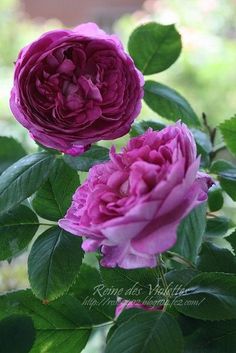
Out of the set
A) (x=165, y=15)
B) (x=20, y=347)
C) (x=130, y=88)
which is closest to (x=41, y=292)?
(x=20, y=347)

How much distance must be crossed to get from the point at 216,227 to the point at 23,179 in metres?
0.19

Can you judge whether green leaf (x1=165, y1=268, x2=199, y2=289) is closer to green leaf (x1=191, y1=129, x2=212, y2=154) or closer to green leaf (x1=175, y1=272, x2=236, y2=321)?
green leaf (x1=175, y1=272, x2=236, y2=321)

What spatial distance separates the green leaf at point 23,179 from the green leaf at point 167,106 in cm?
12

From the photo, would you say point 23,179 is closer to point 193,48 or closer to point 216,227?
point 216,227

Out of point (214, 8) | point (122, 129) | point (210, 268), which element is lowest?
point (214, 8)

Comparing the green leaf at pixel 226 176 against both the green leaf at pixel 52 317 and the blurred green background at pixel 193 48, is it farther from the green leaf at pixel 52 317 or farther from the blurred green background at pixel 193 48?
the blurred green background at pixel 193 48

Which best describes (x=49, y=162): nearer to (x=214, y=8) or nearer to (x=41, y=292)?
(x=41, y=292)

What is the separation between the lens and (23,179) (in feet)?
1.36

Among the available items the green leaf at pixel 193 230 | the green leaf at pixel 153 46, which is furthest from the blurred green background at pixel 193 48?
the green leaf at pixel 193 230

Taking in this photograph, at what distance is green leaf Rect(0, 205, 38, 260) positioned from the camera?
43 centimetres

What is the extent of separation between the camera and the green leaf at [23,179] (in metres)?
0.40

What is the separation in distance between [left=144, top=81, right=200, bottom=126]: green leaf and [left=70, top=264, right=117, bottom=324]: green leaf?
149mm

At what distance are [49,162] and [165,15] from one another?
1.98 meters

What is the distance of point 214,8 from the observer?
230 centimetres
